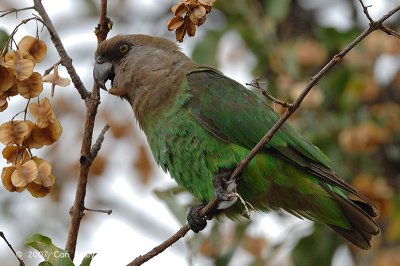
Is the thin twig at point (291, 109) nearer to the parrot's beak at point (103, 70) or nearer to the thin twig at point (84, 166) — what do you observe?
the thin twig at point (84, 166)

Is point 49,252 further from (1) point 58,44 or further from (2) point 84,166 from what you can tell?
(1) point 58,44

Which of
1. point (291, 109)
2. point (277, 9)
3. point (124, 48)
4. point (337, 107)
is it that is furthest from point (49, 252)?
point (337, 107)

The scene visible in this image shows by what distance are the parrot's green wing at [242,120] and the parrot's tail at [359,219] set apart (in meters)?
0.11

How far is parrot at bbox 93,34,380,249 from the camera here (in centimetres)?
322

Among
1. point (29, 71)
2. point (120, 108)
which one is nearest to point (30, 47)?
point (29, 71)

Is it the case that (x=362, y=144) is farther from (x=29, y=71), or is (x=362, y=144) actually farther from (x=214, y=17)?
(x=29, y=71)

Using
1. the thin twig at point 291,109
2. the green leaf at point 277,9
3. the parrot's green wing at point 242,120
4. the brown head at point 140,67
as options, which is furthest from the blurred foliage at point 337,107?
the thin twig at point 291,109

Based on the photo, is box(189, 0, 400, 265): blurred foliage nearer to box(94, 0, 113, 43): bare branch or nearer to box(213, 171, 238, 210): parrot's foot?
box(213, 171, 238, 210): parrot's foot

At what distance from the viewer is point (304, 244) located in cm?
447

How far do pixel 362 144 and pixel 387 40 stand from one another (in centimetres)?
76

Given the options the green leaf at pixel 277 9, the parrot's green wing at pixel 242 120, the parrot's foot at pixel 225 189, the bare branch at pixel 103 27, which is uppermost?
the green leaf at pixel 277 9

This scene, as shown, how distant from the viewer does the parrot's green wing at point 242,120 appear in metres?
3.28

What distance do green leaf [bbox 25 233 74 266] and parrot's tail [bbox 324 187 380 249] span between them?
1.43 metres

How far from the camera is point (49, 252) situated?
7.56 feet
